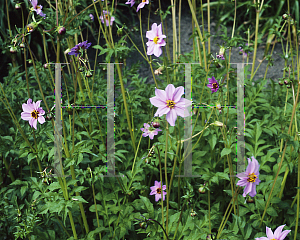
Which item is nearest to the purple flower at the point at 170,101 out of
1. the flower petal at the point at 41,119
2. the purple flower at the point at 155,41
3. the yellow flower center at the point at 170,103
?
the yellow flower center at the point at 170,103

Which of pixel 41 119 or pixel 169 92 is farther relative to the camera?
pixel 41 119

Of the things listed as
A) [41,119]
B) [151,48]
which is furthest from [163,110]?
[41,119]

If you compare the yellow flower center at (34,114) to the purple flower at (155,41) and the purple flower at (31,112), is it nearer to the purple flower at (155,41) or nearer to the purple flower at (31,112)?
the purple flower at (31,112)

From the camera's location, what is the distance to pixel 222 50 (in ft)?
3.95

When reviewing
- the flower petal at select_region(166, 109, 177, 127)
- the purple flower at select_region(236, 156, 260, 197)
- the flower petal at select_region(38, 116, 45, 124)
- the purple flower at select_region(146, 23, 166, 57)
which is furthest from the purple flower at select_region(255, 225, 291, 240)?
the flower petal at select_region(38, 116, 45, 124)

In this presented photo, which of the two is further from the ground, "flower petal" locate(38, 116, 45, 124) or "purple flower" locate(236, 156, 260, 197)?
"flower petal" locate(38, 116, 45, 124)

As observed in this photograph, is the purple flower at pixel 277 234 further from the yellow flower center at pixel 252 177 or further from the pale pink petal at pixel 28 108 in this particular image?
the pale pink petal at pixel 28 108

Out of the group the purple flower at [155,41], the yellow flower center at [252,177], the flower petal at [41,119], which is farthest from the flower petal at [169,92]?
the flower petal at [41,119]

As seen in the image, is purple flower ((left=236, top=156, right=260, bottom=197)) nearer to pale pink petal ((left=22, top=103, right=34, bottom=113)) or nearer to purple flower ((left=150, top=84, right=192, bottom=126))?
purple flower ((left=150, top=84, right=192, bottom=126))

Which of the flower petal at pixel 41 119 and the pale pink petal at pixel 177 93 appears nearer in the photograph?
the pale pink petal at pixel 177 93

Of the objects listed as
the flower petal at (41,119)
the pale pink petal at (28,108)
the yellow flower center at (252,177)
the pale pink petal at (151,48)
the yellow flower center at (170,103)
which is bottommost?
the yellow flower center at (252,177)

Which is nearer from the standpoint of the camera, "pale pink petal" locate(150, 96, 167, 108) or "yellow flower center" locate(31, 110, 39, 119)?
"pale pink petal" locate(150, 96, 167, 108)

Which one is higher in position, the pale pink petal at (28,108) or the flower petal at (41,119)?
the pale pink petal at (28,108)

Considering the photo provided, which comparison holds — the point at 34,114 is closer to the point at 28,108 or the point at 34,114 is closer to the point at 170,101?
the point at 28,108
